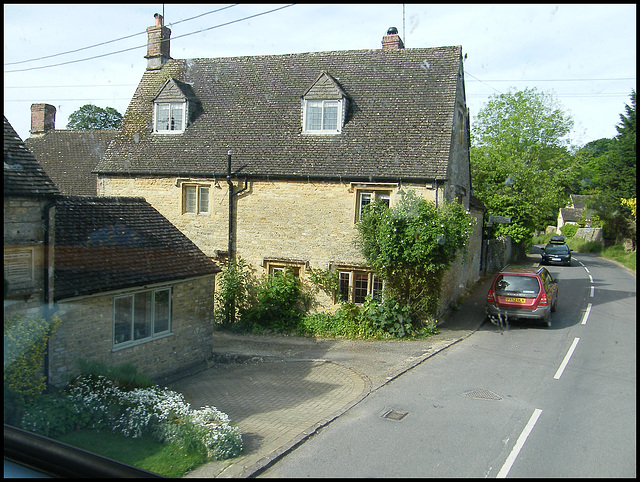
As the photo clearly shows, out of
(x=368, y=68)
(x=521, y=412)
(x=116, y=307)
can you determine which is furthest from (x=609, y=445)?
(x=368, y=68)

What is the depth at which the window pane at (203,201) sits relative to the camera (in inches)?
A: 722

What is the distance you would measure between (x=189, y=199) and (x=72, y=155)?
1003 centimetres

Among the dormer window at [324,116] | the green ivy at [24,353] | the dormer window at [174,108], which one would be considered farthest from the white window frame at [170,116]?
the green ivy at [24,353]

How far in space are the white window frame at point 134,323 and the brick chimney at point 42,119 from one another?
20.4 meters

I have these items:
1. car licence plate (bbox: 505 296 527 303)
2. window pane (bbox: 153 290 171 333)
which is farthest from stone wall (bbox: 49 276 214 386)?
car licence plate (bbox: 505 296 527 303)

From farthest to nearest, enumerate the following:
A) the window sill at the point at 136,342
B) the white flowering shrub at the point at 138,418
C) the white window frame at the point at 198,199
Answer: the white window frame at the point at 198,199 < the window sill at the point at 136,342 < the white flowering shrub at the point at 138,418

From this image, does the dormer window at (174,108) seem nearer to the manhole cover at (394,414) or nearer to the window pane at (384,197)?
the window pane at (384,197)

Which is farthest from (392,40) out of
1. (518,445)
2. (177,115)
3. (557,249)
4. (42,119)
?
(42,119)

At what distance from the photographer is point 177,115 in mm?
19469

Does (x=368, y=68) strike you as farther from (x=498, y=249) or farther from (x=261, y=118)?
(x=498, y=249)

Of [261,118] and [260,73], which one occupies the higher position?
[260,73]

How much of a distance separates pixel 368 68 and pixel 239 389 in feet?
40.6

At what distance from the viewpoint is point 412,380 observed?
1084 cm

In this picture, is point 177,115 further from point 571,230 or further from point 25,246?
point 571,230
